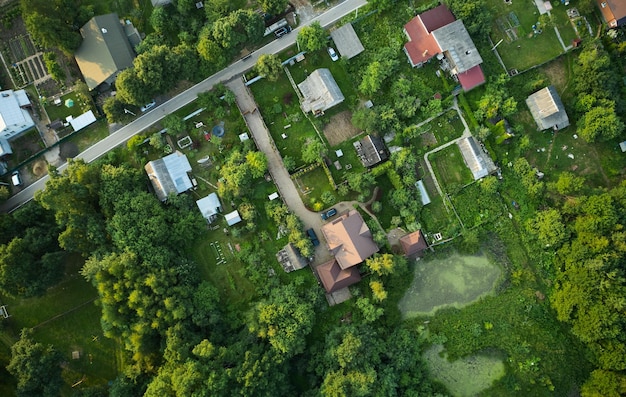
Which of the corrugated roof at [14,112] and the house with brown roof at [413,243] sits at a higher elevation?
the corrugated roof at [14,112]

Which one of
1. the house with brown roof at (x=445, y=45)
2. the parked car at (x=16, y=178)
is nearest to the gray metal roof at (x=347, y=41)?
the house with brown roof at (x=445, y=45)

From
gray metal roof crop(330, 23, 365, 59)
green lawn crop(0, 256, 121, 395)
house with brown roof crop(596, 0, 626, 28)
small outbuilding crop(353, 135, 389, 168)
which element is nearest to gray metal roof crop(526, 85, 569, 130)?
house with brown roof crop(596, 0, 626, 28)

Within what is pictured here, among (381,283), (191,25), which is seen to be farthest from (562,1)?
(191,25)

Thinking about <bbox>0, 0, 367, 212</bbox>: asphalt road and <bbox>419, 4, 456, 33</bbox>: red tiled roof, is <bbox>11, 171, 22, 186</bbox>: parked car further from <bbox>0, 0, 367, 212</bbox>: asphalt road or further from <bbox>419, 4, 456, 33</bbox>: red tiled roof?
<bbox>419, 4, 456, 33</bbox>: red tiled roof

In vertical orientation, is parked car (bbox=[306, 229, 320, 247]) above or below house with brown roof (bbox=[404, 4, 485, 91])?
below

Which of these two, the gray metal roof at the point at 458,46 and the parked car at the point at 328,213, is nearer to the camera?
the gray metal roof at the point at 458,46

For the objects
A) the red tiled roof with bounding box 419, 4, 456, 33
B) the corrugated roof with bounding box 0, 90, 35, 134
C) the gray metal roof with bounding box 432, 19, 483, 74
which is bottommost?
the gray metal roof with bounding box 432, 19, 483, 74

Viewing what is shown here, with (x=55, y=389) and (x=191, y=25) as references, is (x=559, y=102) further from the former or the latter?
(x=55, y=389)

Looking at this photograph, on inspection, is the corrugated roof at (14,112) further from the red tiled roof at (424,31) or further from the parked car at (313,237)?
the red tiled roof at (424,31)
